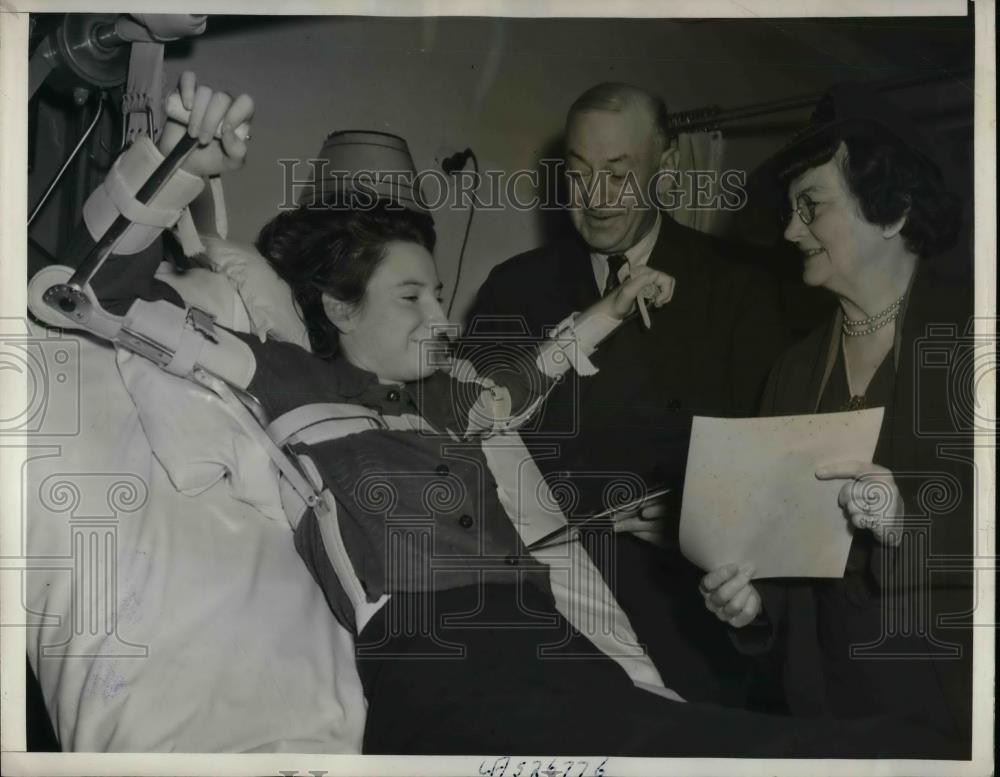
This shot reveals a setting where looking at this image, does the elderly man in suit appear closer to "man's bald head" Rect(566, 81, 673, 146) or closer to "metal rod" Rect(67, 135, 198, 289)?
"man's bald head" Rect(566, 81, 673, 146)

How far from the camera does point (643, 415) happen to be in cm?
191

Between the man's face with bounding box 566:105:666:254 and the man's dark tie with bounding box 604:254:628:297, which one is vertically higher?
the man's face with bounding box 566:105:666:254

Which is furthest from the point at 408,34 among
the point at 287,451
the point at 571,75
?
the point at 287,451

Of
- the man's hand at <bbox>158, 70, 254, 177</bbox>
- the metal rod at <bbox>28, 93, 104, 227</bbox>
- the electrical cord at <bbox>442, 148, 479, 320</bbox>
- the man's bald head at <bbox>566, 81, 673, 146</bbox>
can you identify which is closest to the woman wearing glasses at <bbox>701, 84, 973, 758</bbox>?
the man's bald head at <bbox>566, 81, 673, 146</bbox>

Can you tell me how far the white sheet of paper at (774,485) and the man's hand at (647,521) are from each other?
4 centimetres

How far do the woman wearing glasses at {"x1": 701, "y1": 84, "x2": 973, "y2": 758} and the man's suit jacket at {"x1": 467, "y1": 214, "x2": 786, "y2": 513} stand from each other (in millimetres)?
77

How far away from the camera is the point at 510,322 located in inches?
75.1

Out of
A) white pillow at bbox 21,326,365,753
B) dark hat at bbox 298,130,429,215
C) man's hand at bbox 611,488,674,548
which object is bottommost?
white pillow at bbox 21,326,365,753

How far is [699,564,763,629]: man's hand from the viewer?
6.19ft

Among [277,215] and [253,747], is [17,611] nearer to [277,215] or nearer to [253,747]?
[253,747]

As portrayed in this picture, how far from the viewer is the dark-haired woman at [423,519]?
1.88 m

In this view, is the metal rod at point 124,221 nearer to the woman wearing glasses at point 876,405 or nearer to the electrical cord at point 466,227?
the electrical cord at point 466,227

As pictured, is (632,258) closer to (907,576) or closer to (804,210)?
(804,210)

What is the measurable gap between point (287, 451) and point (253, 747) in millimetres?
522
